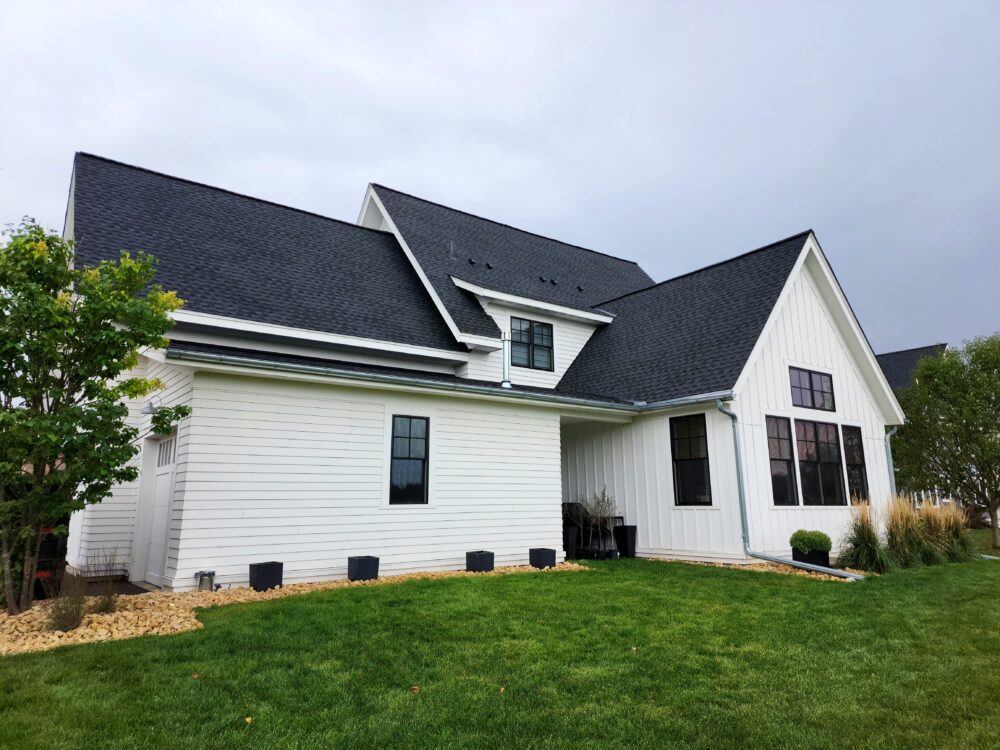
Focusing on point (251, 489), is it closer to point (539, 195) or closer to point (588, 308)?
point (588, 308)

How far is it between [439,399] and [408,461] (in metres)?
1.17

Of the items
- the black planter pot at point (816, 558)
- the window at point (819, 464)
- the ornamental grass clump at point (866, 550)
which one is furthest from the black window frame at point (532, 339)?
the ornamental grass clump at point (866, 550)

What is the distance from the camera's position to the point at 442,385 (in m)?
9.57

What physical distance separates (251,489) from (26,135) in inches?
987

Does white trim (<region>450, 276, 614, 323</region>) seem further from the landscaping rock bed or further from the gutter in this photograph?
the landscaping rock bed

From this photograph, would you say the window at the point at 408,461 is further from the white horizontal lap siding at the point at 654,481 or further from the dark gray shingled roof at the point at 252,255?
the white horizontal lap siding at the point at 654,481

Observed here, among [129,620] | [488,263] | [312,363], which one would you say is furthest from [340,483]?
[488,263]

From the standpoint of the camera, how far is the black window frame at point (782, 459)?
37.6 ft

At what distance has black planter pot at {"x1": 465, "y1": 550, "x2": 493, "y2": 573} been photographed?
372 inches

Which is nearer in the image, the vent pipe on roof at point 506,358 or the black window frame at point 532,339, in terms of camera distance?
the vent pipe on roof at point 506,358

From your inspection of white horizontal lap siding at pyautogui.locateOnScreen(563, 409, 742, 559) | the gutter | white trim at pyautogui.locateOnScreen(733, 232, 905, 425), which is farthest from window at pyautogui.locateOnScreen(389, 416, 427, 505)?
white trim at pyautogui.locateOnScreen(733, 232, 905, 425)

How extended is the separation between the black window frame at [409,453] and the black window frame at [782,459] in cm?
669

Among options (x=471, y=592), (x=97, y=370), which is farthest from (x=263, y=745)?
(x=97, y=370)

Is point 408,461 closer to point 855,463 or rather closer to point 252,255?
point 252,255
